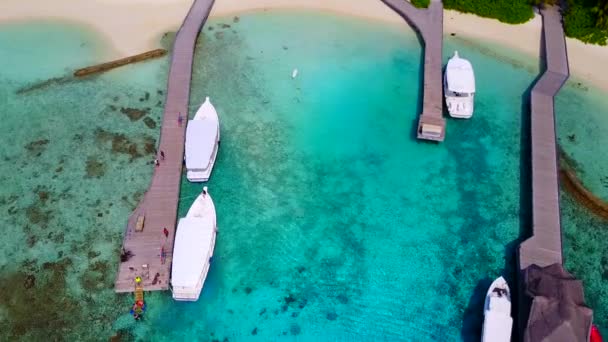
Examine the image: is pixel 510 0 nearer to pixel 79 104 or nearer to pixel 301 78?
pixel 301 78

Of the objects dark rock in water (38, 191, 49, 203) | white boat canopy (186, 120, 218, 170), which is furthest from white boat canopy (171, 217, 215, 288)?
dark rock in water (38, 191, 49, 203)

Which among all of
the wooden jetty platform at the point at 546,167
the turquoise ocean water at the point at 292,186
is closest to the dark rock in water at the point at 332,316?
the turquoise ocean water at the point at 292,186

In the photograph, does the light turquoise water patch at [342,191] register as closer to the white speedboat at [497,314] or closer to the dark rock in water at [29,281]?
the white speedboat at [497,314]

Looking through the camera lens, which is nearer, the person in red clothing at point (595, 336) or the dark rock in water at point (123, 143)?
the person in red clothing at point (595, 336)

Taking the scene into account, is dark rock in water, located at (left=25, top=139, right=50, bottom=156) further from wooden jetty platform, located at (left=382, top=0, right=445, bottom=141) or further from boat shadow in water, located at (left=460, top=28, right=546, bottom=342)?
boat shadow in water, located at (left=460, top=28, right=546, bottom=342)

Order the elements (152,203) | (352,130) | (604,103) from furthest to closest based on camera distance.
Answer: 1. (604,103)
2. (352,130)
3. (152,203)

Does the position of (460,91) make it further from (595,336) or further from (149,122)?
(149,122)

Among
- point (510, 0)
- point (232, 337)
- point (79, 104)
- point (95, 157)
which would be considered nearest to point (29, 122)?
point (79, 104)
